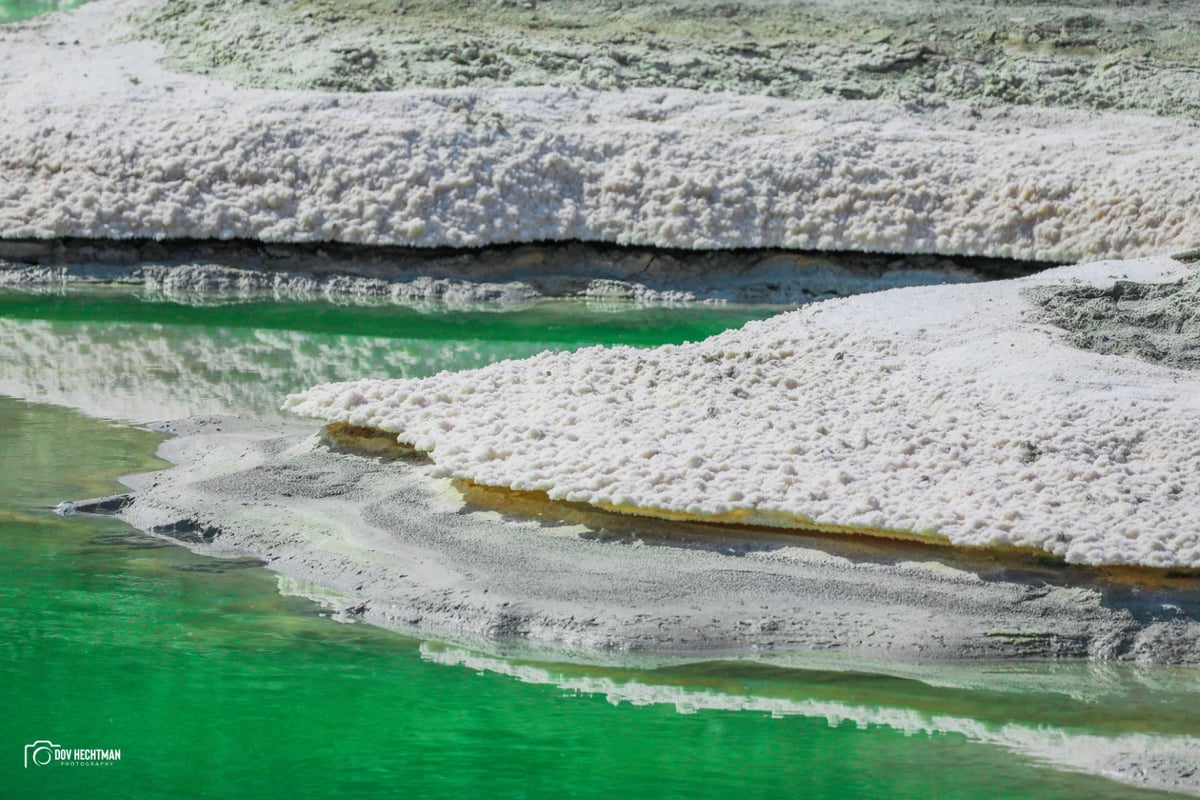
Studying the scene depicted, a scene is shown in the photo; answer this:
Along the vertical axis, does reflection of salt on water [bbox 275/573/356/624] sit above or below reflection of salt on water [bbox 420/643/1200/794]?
above

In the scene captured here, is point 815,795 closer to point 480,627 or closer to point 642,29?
point 480,627

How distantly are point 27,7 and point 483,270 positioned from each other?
21.1ft

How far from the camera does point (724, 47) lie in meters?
12.8

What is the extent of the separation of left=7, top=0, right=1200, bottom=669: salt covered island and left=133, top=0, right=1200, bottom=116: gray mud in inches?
1.7

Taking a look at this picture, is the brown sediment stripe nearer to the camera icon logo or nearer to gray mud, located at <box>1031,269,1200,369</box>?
gray mud, located at <box>1031,269,1200,369</box>

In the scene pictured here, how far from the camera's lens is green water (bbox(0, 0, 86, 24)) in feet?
47.1

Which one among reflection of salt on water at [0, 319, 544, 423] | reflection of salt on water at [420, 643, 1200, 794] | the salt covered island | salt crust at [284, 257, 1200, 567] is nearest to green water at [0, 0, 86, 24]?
the salt covered island

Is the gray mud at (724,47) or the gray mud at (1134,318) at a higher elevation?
the gray mud at (724,47)

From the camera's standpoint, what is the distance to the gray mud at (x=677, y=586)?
374cm

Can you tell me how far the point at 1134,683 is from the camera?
3545mm

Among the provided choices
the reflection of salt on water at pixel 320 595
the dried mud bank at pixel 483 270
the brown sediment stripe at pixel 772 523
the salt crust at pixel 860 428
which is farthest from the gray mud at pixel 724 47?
the reflection of salt on water at pixel 320 595

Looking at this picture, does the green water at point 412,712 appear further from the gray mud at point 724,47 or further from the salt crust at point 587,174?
the gray mud at point 724,47

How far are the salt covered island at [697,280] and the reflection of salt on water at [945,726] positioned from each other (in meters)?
0.24

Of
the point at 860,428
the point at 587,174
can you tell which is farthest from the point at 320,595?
the point at 587,174
